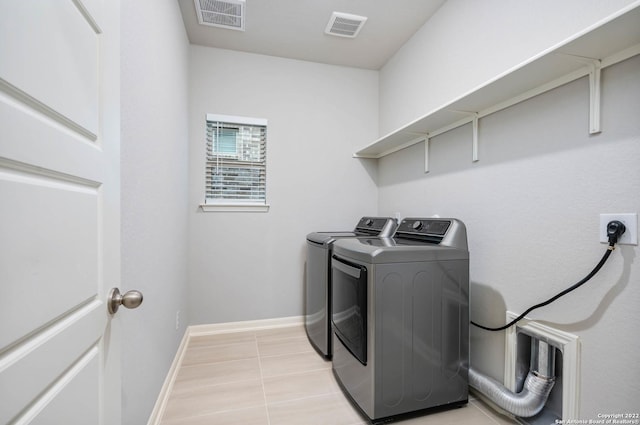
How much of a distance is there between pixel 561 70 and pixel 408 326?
4.69 feet

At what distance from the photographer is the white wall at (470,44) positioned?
1.37m

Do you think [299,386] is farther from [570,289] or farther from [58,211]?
[58,211]

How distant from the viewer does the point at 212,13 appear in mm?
2227

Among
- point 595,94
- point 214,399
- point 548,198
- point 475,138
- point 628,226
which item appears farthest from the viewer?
point 475,138

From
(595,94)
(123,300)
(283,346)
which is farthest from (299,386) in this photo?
(595,94)

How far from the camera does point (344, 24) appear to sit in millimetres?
2373

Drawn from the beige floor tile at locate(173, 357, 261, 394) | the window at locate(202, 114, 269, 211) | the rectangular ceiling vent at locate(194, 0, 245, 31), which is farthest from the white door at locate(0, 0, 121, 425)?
the window at locate(202, 114, 269, 211)

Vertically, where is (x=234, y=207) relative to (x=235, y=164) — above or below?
below

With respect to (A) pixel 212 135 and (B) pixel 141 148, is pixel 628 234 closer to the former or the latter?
(B) pixel 141 148

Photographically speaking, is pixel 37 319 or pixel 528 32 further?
pixel 528 32

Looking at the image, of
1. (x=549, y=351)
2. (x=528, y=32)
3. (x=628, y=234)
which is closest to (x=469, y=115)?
(x=528, y=32)

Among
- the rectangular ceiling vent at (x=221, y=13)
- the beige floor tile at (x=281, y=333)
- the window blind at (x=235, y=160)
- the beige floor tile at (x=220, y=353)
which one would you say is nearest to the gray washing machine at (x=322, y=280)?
the beige floor tile at (x=281, y=333)

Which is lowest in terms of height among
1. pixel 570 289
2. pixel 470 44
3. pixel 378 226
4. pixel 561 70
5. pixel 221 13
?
pixel 570 289

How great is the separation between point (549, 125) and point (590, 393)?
4.05 feet
